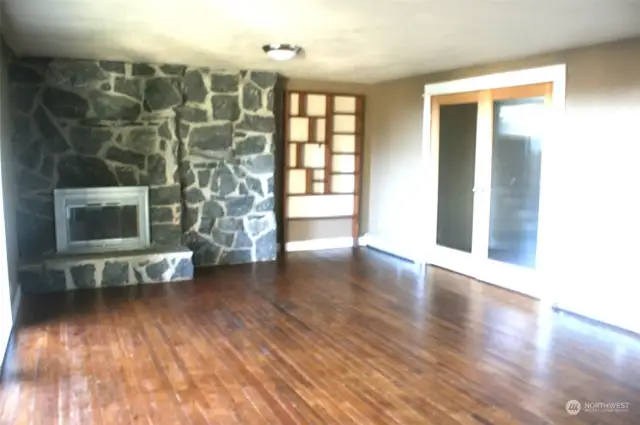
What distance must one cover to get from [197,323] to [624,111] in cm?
385

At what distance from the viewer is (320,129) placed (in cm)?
753

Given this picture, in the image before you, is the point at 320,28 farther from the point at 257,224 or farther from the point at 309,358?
the point at 257,224

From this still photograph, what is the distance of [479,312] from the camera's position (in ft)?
16.3

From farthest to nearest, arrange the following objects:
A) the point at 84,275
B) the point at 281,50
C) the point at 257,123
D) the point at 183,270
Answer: the point at 257,123 < the point at 183,270 < the point at 84,275 < the point at 281,50

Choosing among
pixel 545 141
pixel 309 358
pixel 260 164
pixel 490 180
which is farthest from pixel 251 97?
pixel 309 358

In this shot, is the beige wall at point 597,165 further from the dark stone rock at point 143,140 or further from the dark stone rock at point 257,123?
the dark stone rock at point 143,140

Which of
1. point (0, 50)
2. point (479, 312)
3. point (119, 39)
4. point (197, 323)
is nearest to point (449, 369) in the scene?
point (479, 312)

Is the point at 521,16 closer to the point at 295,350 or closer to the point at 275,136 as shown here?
the point at 295,350

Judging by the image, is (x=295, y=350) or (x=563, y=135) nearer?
(x=295, y=350)

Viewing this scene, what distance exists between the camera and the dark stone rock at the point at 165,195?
623 cm

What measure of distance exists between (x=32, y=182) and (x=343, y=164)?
388 cm

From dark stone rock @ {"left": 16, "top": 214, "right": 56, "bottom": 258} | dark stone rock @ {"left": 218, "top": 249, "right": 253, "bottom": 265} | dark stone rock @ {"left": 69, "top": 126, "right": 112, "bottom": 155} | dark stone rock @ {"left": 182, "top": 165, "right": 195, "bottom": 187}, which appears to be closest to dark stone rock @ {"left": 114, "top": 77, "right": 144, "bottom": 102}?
dark stone rock @ {"left": 69, "top": 126, "right": 112, "bottom": 155}

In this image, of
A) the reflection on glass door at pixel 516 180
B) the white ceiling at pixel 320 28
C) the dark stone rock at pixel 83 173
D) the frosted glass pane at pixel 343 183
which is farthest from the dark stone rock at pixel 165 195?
the reflection on glass door at pixel 516 180

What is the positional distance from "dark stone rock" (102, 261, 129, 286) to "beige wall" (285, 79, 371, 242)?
2.40 m
